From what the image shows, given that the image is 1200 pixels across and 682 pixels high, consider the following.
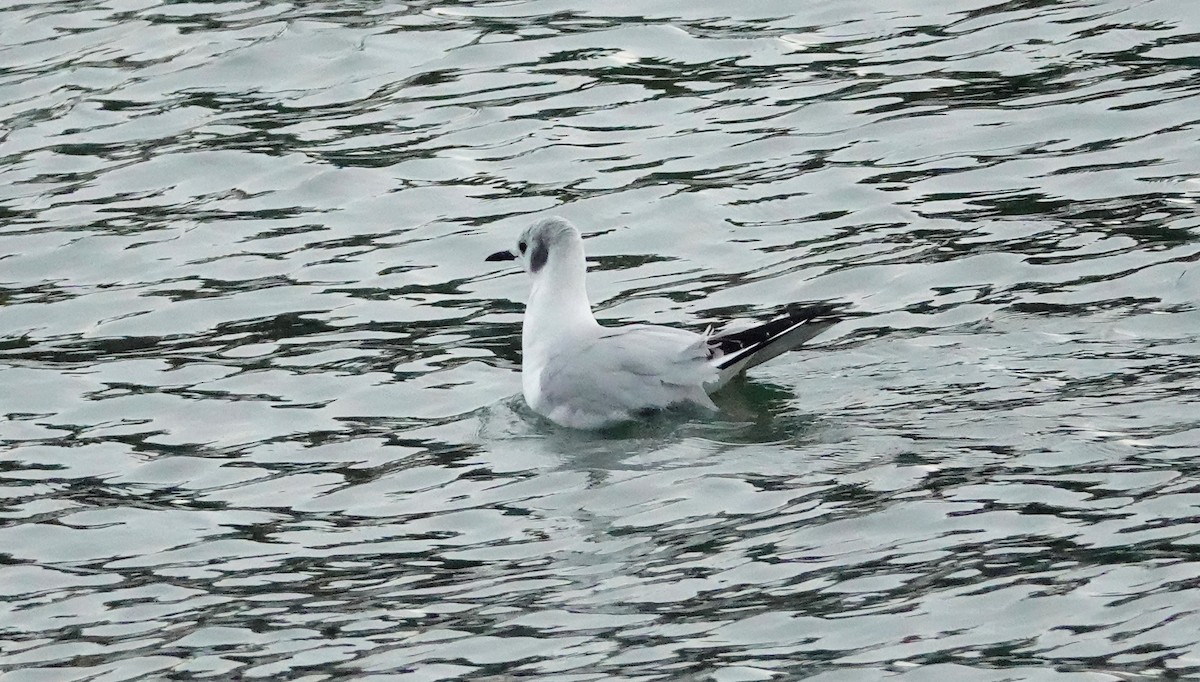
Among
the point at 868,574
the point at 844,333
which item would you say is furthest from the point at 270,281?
the point at 868,574

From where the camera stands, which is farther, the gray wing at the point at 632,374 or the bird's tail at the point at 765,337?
the gray wing at the point at 632,374

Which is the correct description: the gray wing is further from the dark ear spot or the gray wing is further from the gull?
the dark ear spot

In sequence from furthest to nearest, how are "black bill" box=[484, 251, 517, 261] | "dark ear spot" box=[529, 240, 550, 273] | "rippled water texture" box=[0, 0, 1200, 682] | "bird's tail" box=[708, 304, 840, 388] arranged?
"black bill" box=[484, 251, 517, 261] → "dark ear spot" box=[529, 240, 550, 273] → "bird's tail" box=[708, 304, 840, 388] → "rippled water texture" box=[0, 0, 1200, 682]

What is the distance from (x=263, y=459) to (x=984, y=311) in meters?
3.93

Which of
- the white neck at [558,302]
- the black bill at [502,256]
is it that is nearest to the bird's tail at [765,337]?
the white neck at [558,302]

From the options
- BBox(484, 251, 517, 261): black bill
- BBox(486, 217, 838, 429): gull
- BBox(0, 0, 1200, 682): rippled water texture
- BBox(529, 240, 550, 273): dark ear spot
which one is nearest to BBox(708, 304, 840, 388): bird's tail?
BBox(486, 217, 838, 429): gull

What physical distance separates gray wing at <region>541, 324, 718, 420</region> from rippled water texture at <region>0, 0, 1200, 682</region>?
0.68ft

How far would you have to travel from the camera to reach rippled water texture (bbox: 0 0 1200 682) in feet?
24.3

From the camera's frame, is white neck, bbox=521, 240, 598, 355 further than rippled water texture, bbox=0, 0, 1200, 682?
Yes

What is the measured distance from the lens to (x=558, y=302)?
10617mm

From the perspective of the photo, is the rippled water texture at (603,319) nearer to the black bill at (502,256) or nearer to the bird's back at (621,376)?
the bird's back at (621,376)

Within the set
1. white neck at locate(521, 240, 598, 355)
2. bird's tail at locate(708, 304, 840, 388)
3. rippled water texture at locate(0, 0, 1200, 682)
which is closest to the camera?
rippled water texture at locate(0, 0, 1200, 682)

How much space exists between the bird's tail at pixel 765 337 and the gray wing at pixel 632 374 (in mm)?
72

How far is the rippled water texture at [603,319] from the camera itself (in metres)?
7.41
